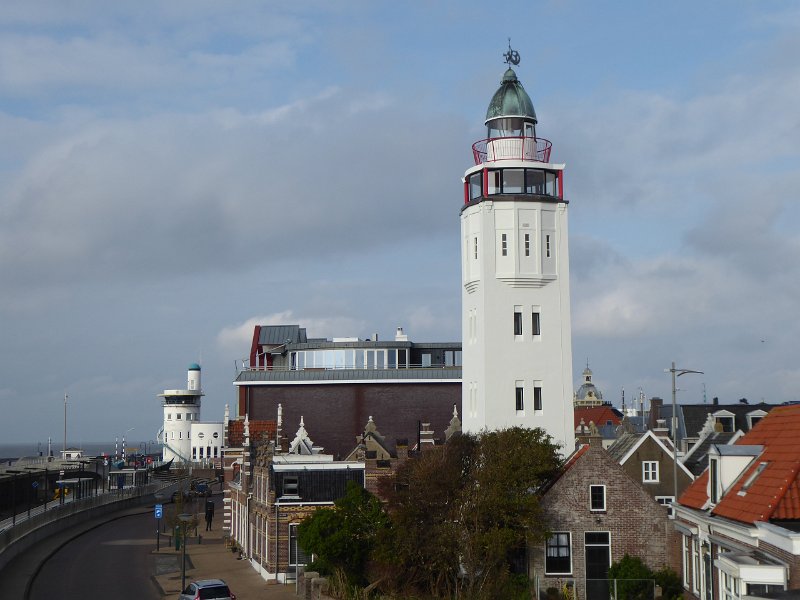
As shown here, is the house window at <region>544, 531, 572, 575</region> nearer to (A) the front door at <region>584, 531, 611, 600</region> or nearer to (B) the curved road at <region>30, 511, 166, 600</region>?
(A) the front door at <region>584, 531, 611, 600</region>

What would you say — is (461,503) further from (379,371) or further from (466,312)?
(379,371)

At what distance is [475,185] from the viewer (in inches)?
2140

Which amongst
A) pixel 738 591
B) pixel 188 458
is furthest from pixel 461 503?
pixel 188 458

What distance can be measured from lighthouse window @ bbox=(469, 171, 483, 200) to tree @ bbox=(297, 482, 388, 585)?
20237mm

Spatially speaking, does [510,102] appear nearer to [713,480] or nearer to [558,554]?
[558,554]

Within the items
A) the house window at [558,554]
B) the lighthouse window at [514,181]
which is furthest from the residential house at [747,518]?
the lighthouse window at [514,181]

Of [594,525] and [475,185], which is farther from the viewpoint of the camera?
[475,185]

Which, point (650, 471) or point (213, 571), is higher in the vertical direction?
point (650, 471)

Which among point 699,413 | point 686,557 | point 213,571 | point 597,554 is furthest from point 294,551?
point 699,413

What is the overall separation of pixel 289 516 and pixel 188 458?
5297 inches

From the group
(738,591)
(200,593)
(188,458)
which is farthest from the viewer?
(188,458)

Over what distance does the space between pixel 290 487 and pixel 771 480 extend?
22921 mm

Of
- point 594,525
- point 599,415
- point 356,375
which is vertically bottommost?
point 594,525

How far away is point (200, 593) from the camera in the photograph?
35.6 meters
